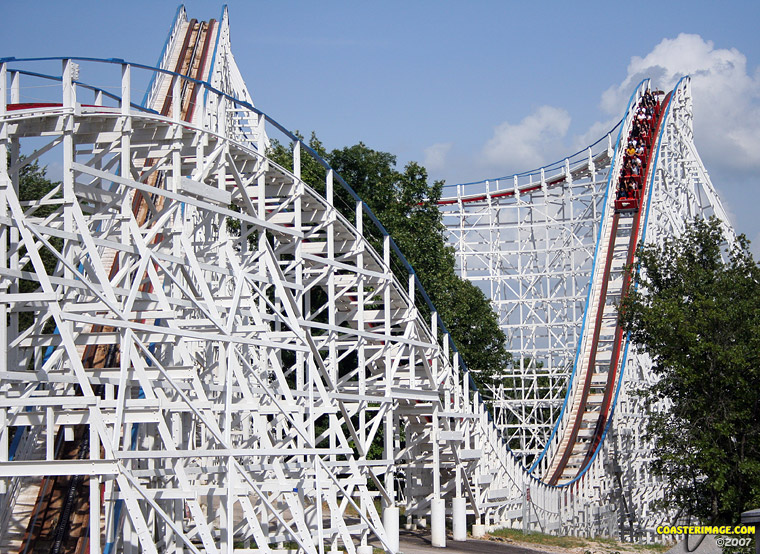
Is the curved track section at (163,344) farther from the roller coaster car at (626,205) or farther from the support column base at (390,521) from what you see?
the roller coaster car at (626,205)

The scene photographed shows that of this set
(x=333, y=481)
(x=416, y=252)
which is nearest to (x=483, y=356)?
Result: (x=416, y=252)

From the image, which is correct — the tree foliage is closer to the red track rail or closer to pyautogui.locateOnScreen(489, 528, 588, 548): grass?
the red track rail

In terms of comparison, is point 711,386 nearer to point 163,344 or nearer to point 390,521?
point 390,521

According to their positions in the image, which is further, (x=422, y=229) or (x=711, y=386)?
(x=422, y=229)

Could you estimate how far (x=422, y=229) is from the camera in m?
28.5

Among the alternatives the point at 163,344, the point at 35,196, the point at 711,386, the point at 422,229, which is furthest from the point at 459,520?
the point at 35,196

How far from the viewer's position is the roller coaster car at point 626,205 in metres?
30.6

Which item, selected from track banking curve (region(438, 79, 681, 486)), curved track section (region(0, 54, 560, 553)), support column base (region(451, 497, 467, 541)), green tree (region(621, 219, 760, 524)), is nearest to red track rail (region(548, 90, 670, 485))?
track banking curve (region(438, 79, 681, 486))

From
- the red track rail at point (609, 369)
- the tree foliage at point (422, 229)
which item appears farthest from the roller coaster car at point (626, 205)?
the tree foliage at point (422, 229)

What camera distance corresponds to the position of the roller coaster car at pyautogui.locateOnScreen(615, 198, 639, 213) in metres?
30.6

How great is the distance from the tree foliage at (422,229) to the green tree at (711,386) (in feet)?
29.7

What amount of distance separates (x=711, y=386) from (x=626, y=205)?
13.3m

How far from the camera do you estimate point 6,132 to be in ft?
37.3

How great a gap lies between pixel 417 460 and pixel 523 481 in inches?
136
